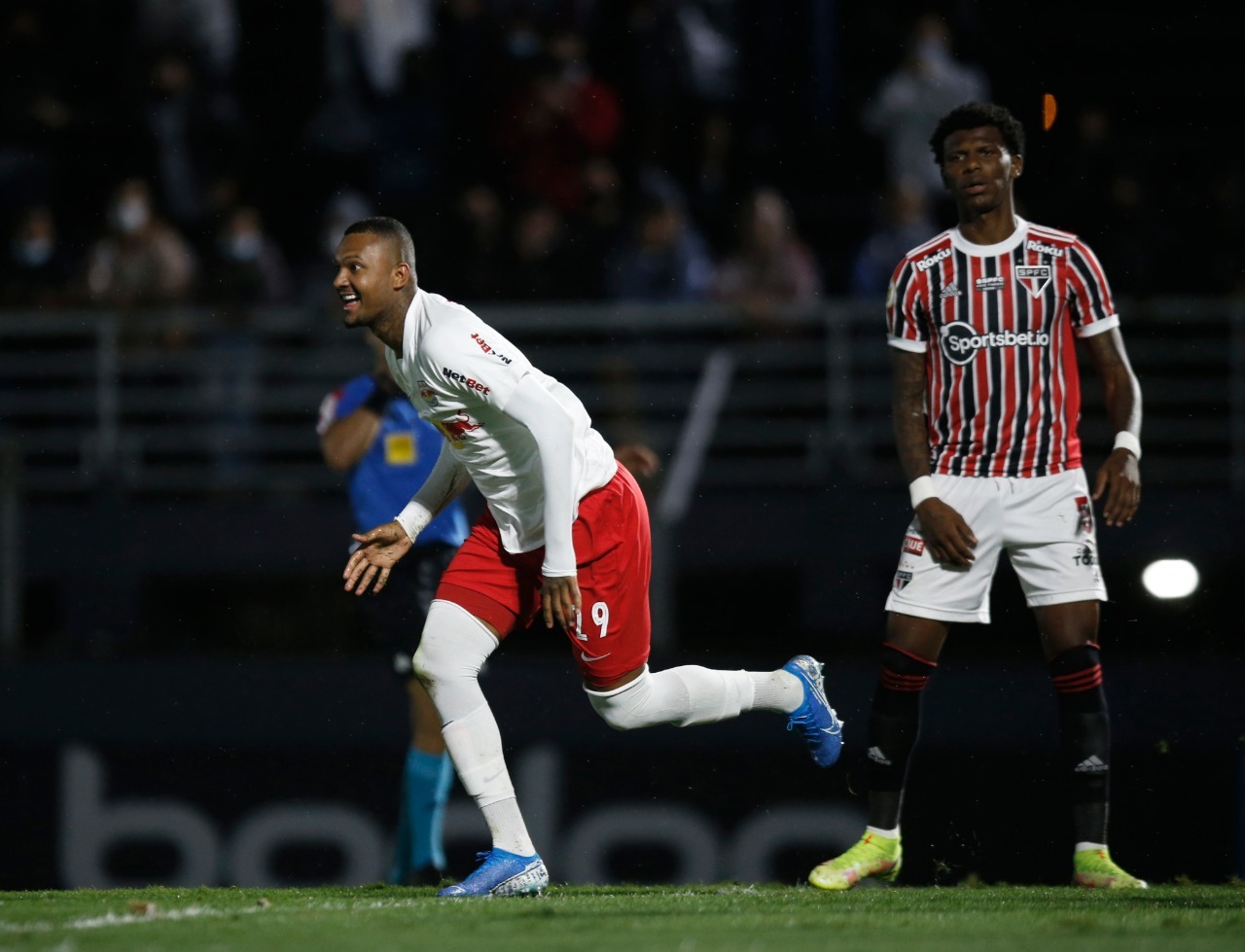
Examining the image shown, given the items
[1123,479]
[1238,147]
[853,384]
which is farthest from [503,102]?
[1123,479]

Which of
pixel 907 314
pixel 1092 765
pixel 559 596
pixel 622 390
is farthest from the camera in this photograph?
pixel 622 390

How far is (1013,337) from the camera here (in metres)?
5.73

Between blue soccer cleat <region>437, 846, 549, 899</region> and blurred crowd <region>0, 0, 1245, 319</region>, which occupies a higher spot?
blurred crowd <region>0, 0, 1245, 319</region>

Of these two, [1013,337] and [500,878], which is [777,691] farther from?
[1013,337]

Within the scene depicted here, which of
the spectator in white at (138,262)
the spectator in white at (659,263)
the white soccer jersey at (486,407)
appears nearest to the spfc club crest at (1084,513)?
the white soccer jersey at (486,407)

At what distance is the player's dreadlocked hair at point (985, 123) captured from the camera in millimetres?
5699

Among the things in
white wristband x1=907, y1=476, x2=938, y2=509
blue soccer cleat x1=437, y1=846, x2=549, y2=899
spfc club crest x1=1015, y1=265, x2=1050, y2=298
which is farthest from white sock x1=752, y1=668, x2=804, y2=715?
spfc club crest x1=1015, y1=265, x2=1050, y2=298

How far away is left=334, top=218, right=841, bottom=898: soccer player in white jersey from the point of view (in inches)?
203

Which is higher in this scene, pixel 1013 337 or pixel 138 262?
pixel 138 262

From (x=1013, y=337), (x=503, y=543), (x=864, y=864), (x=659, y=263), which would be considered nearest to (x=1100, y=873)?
(x=864, y=864)

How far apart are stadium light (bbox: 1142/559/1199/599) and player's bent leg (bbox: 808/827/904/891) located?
239 cm

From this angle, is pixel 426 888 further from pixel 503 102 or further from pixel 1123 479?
pixel 503 102

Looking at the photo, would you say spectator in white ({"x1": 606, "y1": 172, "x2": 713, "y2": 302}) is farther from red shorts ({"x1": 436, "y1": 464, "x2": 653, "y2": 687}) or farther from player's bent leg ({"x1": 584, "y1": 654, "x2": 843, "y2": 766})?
red shorts ({"x1": 436, "y1": 464, "x2": 653, "y2": 687})

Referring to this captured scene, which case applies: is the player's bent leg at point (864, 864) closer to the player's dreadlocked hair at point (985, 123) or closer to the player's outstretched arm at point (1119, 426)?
the player's outstretched arm at point (1119, 426)
